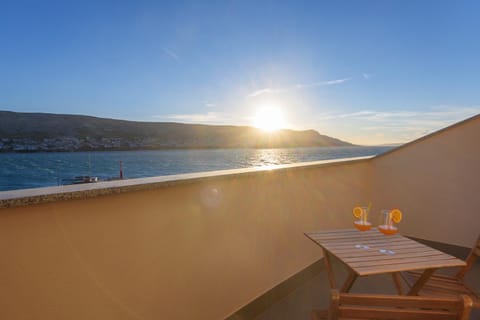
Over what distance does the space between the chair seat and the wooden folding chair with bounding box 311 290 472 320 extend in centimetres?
108

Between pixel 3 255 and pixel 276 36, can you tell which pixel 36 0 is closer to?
pixel 276 36

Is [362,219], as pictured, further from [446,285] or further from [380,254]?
[446,285]

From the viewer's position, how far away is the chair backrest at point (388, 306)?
84 centimetres

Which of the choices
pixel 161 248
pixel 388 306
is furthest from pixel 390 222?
pixel 161 248

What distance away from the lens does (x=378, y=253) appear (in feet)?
5.08

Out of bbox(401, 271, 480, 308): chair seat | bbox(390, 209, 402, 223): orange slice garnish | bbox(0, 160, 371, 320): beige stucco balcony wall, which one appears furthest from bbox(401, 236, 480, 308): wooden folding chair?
bbox(0, 160, 371, 320): beige stucco balcony wall

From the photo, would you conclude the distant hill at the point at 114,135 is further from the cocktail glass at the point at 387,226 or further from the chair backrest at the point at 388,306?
the chair backrest at the point at 388,306

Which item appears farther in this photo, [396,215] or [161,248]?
[396,215]

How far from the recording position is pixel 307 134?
33.9 metres

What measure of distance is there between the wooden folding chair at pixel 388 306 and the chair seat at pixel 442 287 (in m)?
1.08

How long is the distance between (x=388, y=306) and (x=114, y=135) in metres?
40.4

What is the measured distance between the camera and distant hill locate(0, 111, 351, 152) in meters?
32.6

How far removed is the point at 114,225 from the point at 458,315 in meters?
1.48

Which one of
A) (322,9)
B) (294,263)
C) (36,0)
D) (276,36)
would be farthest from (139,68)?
(294,263)
